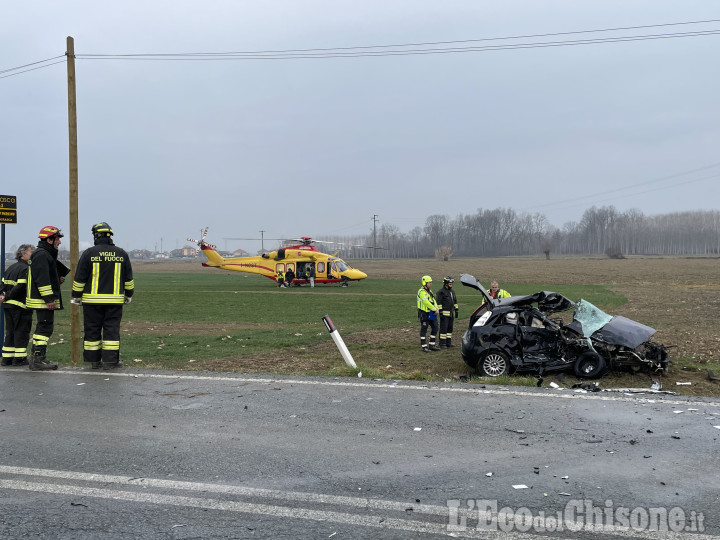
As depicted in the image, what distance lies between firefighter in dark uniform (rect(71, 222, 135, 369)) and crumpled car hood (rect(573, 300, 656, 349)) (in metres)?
7.20

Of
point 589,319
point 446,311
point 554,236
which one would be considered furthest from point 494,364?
point 554,236

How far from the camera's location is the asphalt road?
11.8 feet

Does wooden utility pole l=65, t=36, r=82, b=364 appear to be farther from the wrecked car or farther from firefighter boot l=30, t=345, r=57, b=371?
the wrecked car

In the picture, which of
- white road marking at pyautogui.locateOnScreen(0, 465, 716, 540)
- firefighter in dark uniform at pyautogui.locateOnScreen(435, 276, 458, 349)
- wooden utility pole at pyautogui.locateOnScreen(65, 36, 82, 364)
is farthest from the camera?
firefighter in dark uniform at pyautogui.locateOnScreen(435, 276, 458, 349)

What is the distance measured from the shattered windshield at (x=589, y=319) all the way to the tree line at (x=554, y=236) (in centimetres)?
14105

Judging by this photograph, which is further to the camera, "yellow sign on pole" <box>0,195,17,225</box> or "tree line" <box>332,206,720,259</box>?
"tree line" <box>332,206,720,259</box>

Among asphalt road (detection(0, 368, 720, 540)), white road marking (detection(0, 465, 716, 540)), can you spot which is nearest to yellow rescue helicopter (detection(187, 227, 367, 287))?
asphalt road (detection(0, 368, 720, 540))

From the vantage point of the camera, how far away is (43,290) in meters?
8.35

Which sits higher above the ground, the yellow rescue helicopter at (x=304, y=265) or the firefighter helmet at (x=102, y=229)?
the firefighter helmet at (x=102, y=229)

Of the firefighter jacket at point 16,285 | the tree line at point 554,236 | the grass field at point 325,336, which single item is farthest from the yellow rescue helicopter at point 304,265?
the tree line at point 554,236

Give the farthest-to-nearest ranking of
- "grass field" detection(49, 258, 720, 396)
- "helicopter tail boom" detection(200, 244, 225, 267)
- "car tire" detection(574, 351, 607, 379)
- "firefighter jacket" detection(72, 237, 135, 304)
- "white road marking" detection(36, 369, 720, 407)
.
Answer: "helicopter tail boom" detection(200, 244, 225, 267) < "grass field" detection(49, 258, 720, 396) < "car tire" detection(574, 351, 607, 379) < "firefighter jacket" detection(72, 237, 135, 304) < "white road marking" detection(36, 369, 720, 407)

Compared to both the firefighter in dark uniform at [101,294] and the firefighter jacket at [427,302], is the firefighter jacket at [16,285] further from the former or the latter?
the firefighter jacket at [427,302]

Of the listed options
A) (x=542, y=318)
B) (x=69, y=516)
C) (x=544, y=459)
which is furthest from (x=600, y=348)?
(x=69, y=516)

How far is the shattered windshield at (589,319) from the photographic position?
9695 millimetres
